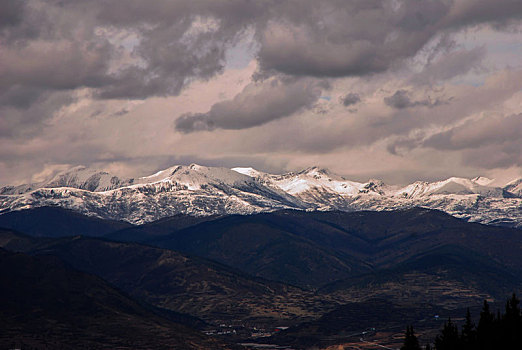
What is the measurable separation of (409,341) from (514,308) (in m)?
29.4

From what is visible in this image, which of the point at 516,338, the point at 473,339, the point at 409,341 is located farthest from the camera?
the point at 473,339

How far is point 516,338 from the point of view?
16925 cm

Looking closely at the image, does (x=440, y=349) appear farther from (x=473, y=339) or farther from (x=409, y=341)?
(x=409, y=341)

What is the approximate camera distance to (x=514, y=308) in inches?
6855

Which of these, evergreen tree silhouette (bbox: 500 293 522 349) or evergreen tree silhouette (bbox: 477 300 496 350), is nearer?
evergreen tree silhouette (bbox: 500 293 522 349)

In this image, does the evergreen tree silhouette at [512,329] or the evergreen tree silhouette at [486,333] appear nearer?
the evergreen tree silhouette at [512,329]

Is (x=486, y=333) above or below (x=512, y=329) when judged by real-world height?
below

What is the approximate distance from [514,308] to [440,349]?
2004 cm

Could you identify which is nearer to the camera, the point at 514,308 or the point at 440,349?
the point at 514,308

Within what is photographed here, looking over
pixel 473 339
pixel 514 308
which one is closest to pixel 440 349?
pixel 473 339

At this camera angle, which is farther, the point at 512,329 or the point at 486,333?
the point at 486,333

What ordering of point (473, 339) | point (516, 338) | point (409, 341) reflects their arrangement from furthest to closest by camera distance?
1. point (473, 339)
2. point (516, 338)
3. point (409, 341)

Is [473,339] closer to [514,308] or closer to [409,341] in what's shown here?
[514,308]

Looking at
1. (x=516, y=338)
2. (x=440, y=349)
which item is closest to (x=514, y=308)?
(x=516, y=338)
